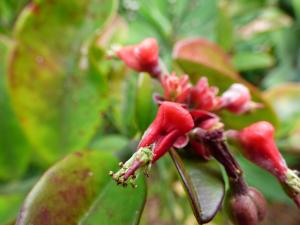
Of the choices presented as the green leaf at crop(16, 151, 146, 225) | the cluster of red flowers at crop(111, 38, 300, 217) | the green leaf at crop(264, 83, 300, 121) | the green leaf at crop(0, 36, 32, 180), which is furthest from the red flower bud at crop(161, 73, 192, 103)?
the green leaf at crop(264, 83, 300, 121)

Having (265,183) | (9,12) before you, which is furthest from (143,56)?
(9,12)

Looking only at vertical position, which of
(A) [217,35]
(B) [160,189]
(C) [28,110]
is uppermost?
(C) [28,110]

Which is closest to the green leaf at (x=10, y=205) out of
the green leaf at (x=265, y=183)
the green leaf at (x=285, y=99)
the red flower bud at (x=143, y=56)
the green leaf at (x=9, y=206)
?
the green leaf at (x=9, y=206)

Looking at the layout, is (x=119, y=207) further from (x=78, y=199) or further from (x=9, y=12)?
(x=9, y=12)

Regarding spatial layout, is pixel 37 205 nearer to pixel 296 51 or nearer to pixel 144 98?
pixel 144 98

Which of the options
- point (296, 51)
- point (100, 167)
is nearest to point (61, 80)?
point (100, 167)
